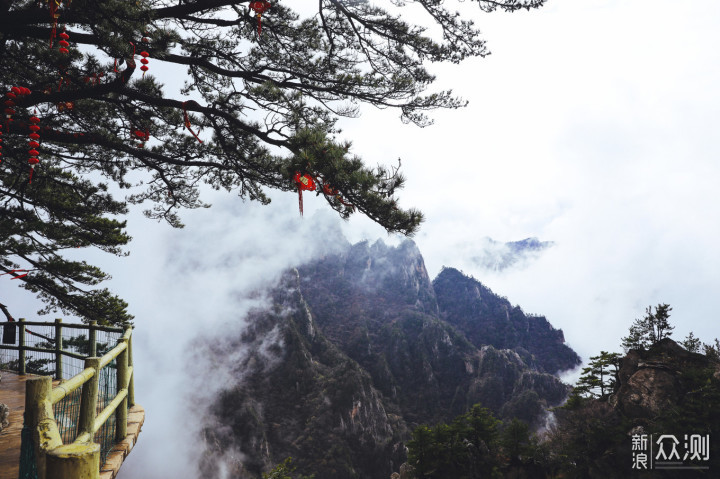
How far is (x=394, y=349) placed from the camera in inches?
2884

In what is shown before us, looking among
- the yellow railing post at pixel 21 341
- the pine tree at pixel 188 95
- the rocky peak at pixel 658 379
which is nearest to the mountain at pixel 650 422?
the rocky peak at pixel 658 379

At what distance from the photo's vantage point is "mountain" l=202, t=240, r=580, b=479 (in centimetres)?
4644

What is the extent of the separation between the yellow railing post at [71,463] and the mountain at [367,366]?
158 ft

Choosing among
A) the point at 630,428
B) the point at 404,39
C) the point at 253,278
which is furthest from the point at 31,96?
the point at 253,278

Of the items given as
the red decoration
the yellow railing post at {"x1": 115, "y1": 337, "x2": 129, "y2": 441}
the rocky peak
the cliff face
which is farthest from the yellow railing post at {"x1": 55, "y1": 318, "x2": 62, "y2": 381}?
the cliff face

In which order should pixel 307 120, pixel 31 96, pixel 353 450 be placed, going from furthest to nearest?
pixel 353 450
pixel 307 120
pixel 31 96

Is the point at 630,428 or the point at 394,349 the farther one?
the point at 394,349

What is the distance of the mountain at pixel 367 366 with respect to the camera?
4644cm

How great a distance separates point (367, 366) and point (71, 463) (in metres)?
74.6

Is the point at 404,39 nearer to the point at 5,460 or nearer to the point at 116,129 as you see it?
the point at 116,129

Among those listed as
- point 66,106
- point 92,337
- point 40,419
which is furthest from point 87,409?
point 66,106

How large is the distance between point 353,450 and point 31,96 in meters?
52.1

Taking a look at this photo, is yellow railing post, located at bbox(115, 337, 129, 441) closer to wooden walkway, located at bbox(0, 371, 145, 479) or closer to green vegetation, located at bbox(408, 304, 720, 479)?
wooden walkway, located at bbox(0, 371, 145, 479)

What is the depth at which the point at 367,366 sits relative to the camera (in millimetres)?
71062
